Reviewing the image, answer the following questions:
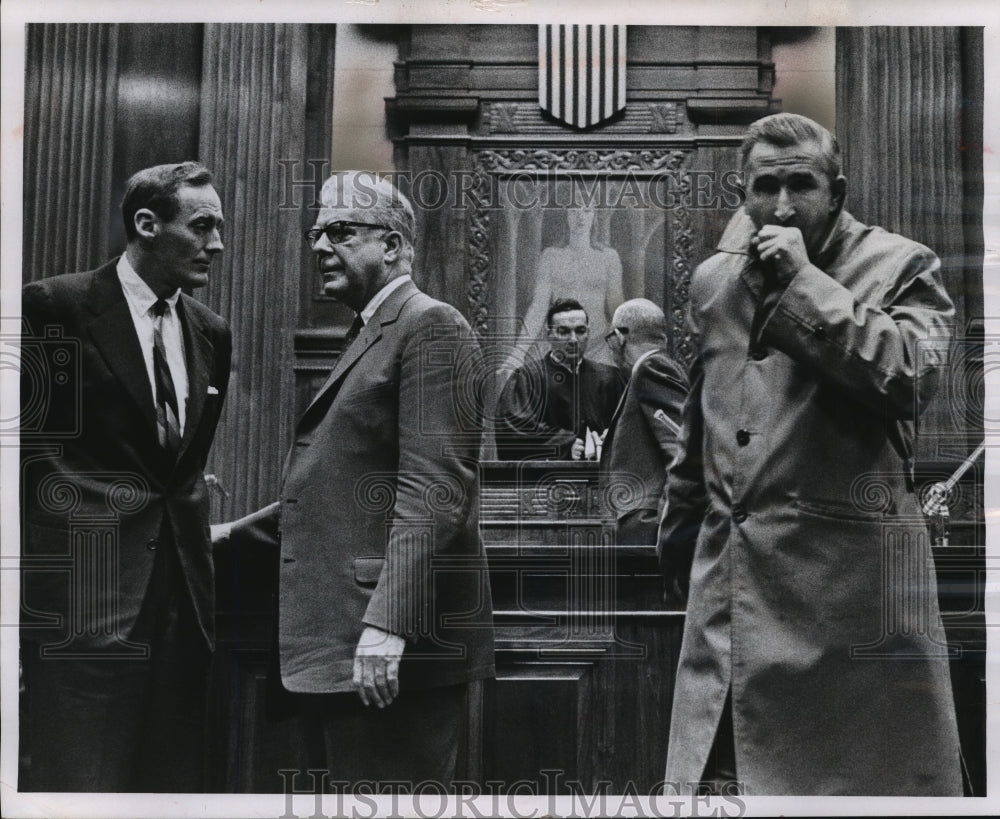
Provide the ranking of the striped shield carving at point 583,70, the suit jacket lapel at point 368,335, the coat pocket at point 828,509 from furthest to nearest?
the striped shield carving at point 583,70
the suit jacket lapel at point 368,335
the coat pocket at point 828,509

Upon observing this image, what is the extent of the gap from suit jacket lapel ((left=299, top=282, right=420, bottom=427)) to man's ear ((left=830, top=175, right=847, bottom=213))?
1.67 metres

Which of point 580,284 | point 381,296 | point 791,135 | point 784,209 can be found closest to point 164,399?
point 381,296

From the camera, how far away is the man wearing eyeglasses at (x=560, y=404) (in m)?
5.42

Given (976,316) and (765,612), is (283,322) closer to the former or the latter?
(765,612)

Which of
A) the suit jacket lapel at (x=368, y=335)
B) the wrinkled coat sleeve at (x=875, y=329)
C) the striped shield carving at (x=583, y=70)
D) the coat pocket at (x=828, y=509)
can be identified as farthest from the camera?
the striped shield carving at (x=583, y=70)

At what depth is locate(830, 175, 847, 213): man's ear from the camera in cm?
539

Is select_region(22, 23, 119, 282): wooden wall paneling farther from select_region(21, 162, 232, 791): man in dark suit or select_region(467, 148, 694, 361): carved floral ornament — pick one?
select_region(467, 148, 694, 361): carved floral ornament

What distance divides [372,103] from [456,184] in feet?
1.57

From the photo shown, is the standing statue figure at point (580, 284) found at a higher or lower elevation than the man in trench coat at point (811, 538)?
higher

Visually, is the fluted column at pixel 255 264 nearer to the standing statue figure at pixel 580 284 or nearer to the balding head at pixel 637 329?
the standing statue figure at pixel 580 284

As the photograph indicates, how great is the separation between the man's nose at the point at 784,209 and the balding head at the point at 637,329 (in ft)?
1.94

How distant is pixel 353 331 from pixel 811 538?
1.96 metres

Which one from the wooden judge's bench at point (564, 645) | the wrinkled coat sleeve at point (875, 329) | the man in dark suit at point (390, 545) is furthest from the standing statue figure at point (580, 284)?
the wrinkled coat sleeve at point (875, 329)

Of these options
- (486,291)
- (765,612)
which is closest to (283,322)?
(486,291)
